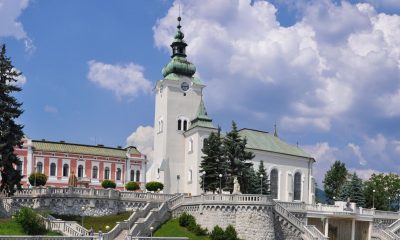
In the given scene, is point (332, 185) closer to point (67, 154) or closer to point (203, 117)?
point (203, 117)

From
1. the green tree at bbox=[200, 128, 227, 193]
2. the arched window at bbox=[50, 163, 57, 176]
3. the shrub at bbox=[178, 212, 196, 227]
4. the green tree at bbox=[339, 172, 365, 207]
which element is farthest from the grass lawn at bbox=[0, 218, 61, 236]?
the green tree at bbox=[339, 172, 365, 207]

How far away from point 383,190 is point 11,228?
6367 cm

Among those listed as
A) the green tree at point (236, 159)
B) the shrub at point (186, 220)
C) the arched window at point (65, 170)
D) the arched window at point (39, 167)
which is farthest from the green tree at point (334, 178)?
the shrub at point (186, 220)

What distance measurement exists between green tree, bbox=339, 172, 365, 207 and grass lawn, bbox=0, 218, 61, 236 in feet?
161

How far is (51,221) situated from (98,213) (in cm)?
929

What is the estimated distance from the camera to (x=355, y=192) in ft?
274

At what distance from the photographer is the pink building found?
84.9 m

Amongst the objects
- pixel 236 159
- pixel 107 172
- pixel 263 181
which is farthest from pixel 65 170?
pixel 236 159

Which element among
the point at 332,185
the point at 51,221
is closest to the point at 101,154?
the point at 332,185

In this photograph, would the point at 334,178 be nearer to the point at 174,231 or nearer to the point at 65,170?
the point at 65,170

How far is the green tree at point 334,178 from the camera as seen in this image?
325 feet

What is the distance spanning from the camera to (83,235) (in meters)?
43.8

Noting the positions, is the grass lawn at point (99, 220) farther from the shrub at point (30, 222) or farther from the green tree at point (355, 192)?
the green tree at point (355, 192)

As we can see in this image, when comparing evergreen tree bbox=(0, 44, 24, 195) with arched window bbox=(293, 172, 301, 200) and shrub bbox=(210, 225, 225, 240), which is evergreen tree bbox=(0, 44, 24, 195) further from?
arched window bbox=(293, 172, 301, 200)
